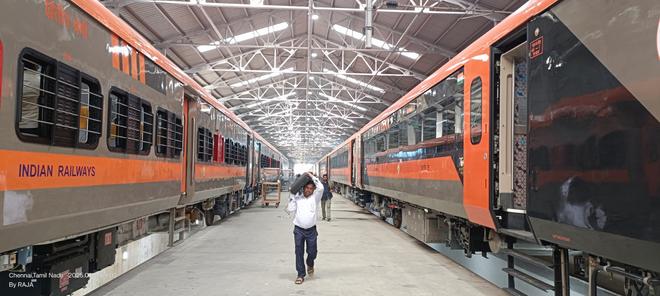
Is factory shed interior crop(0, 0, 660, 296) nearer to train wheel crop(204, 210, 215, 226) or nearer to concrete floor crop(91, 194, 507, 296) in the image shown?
concrete floor crop(91, 194, 507, 296)

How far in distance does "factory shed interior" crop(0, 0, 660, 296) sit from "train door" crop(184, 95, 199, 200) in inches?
1.5

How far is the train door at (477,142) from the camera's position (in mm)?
5078

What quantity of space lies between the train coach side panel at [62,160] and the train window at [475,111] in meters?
4.00

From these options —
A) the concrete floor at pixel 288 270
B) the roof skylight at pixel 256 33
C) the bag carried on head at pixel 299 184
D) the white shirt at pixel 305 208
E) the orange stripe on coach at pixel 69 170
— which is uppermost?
the roof skylight at pixel 256 33

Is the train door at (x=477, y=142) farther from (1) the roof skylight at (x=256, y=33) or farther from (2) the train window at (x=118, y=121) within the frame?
(1) the roof skylight at (x=256, y=33)

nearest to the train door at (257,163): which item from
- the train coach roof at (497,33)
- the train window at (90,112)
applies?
the train coach roof at (497,33)

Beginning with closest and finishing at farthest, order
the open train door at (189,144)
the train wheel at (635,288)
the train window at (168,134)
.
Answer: the train wheel at (635,288) < the train window at (168,134) < the open train door at (189,144)

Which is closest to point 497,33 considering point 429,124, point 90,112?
point 429,124

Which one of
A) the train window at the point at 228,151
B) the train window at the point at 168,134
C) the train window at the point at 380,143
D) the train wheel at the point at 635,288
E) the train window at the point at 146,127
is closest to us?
the train wheel at the point at 635,288

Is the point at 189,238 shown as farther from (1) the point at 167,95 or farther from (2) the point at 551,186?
(2) the point at 551,186

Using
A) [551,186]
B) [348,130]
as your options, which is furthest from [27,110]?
[348,130]

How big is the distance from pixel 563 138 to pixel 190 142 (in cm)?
674

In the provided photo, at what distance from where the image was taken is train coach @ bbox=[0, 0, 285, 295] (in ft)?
9.94

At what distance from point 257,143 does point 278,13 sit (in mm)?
6472
